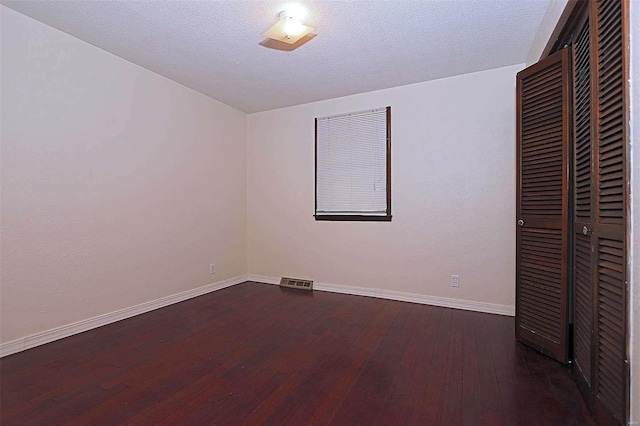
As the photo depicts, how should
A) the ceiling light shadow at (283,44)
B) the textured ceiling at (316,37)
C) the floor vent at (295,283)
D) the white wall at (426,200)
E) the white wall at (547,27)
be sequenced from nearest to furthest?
1. the white wall at (547,27)
2. the textured ceiling at (316,37)
3. the ceiling light shadow at (283,44)
4. the white wall at (426,200)
5. the floor vent at (295,283)

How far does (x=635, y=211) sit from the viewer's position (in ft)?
4.02

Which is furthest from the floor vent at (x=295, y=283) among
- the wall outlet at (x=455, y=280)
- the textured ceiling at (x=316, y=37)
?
the textured ceiling at (x=316, y=37)

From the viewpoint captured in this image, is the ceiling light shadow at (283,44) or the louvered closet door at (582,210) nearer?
the louvered closet door at (582,210)

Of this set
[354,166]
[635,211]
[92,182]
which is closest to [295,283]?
[354,166]

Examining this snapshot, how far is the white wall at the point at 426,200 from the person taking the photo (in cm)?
317

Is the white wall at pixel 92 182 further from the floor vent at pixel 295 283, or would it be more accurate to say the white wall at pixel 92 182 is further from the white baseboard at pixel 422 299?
the white baseboard at pixel 422 299

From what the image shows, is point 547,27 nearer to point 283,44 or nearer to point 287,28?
point 287,28

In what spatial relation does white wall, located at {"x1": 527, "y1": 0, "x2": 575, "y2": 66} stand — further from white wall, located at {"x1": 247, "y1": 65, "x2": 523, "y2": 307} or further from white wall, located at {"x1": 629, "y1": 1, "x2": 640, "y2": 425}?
white wall, located at {"x1": 629, "y1": 1, "x2": 640, "y2": 425}

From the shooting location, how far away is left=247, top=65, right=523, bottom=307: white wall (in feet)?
10.4

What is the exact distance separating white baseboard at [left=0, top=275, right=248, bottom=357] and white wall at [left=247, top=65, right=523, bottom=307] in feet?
4.13

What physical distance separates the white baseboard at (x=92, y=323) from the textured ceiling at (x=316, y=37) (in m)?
2.48

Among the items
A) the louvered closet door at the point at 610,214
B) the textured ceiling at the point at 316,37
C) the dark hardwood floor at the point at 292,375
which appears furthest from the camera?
the textured ceiling at the point at 316,37

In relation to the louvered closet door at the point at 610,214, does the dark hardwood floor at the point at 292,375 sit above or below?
below

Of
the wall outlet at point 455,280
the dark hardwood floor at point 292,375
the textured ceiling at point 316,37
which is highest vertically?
the textured ceiling at point 316,37
